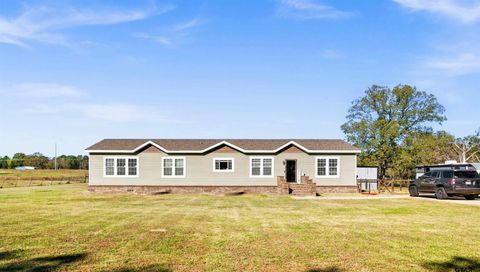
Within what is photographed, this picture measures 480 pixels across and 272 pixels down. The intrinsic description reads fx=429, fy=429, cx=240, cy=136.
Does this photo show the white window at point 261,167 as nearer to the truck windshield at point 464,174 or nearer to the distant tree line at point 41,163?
the truck windshield at point 464,174

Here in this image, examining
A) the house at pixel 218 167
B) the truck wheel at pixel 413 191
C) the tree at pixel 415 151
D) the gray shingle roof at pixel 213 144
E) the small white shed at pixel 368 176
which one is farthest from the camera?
the tree at pixel 415 151

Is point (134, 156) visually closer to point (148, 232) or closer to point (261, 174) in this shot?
point (261, 174)

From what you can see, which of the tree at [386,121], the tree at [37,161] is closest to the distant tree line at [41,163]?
the tree at [37,161]

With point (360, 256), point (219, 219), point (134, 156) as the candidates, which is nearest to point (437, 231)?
point (360, 256)

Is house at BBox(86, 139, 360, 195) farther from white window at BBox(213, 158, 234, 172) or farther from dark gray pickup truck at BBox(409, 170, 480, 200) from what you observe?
dark gray pickup truck at BBox(409, 170, 480, 200)

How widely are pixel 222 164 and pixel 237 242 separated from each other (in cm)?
2382

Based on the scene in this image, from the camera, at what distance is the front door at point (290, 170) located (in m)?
34.9

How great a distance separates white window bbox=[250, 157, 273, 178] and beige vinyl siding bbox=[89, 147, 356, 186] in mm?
247

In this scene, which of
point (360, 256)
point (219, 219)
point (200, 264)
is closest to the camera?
point (200, 264)

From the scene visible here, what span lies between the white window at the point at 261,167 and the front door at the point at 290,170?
1417 millimetres

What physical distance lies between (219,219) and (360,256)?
7443 millimetres

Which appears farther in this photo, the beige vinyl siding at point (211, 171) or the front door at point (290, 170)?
the front door at point (290, 170)

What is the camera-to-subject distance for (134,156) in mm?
34375

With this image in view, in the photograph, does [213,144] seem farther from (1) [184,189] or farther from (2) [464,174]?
(2) [464,174]
